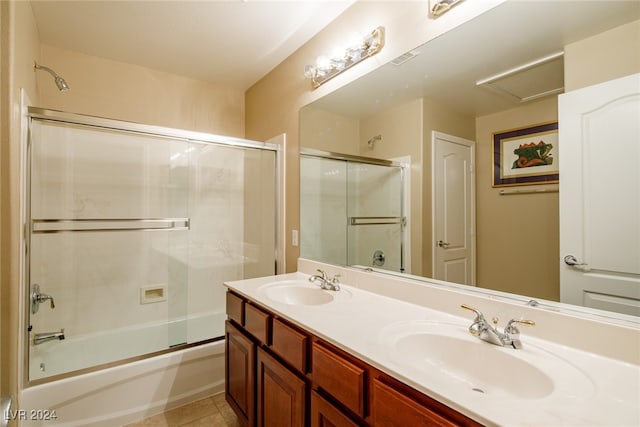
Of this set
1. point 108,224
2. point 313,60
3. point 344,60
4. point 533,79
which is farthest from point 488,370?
point 108,224

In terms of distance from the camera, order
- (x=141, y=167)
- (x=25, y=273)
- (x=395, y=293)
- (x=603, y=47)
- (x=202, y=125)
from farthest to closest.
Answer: (x=202, y=125)
(x=141, y=167)
(x=25, y=273)
(x=395, y=293)
(x=603, y=47)

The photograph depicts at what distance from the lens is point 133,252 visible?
2314 millimetres

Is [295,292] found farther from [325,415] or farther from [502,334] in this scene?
[502,334]

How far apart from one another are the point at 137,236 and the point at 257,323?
152 centimetres

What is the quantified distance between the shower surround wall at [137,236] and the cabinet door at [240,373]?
1.95 feet

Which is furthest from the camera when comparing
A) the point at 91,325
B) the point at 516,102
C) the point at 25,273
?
the point at 91,325

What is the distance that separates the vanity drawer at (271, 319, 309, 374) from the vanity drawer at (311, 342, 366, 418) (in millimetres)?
51

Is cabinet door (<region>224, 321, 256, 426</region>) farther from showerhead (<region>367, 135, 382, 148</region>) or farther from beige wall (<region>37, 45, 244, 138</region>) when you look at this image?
beige wall (<region>37, 45, 244, 138</region>)

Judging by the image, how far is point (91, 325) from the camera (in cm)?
218

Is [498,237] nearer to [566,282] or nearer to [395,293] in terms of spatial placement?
[566,282]

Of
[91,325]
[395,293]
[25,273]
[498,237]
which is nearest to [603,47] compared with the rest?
[498,237]

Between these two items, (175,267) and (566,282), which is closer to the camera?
(566,282)

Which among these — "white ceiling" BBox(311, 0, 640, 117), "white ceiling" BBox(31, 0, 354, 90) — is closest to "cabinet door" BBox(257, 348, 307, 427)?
"white ceiling" BBox(311, 0, 640, 117)

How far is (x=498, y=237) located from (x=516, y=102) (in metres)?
0.49
